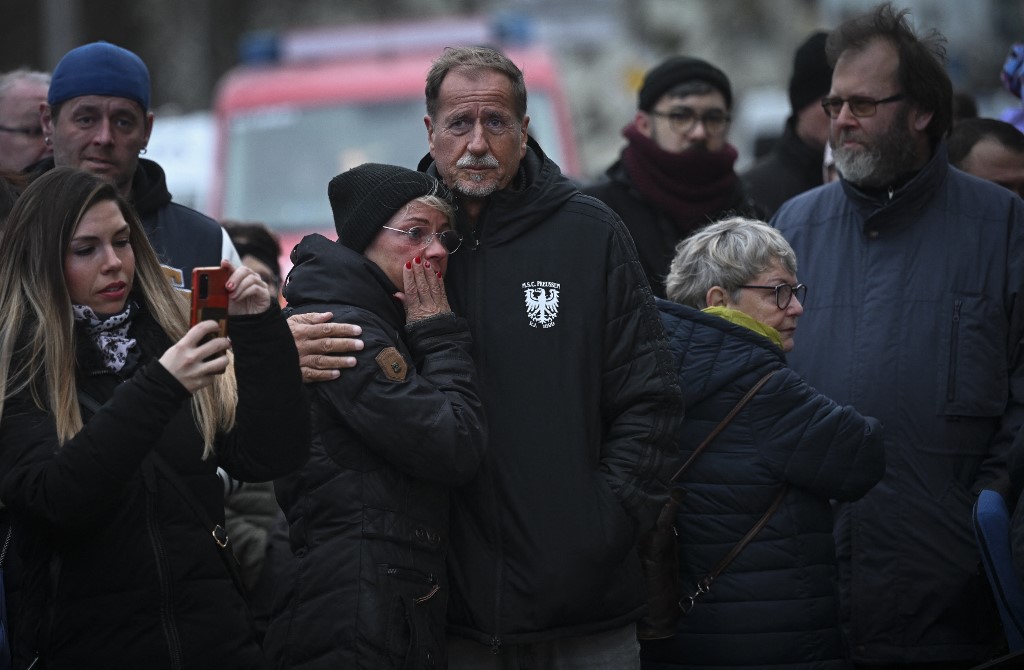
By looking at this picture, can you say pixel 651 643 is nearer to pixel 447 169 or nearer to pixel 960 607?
pixel 960 607

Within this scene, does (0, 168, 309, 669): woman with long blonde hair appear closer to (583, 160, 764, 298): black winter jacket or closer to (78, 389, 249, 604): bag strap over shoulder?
(78, 389, 249, 604): bag strap over shoulder

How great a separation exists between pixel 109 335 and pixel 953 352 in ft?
8.25

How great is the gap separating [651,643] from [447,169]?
1483 millimetres

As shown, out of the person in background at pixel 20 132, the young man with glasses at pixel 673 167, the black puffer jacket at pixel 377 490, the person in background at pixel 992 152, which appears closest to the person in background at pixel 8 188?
the person in background at pixel 20 132

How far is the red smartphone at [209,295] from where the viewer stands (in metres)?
3.53

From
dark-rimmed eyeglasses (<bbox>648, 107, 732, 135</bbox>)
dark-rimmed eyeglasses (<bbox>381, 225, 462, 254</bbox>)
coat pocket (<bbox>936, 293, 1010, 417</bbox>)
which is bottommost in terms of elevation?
coat pocket (<bbox>936, 293, 1010, 417</bbox>)

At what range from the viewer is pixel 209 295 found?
3533 mm

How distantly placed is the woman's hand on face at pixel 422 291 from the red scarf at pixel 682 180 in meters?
2.51

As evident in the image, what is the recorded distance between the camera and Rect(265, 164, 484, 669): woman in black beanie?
3676mm

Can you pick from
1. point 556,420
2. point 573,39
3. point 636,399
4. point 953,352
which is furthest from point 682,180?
point 573,39

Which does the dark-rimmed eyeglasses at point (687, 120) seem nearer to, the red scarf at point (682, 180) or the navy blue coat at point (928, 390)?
the red scarf at point (682, 180)

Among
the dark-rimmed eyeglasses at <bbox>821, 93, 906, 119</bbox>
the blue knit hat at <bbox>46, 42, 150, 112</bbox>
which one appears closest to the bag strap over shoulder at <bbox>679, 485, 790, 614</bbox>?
the dark-rimmed eyeglasses at <bbox>821, 93, 906, 119</bbox>

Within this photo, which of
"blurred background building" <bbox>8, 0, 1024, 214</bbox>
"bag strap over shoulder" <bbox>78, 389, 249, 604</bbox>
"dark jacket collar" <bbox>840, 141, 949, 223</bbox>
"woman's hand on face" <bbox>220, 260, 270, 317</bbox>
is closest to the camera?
"woman's hand on face" <bbox>220, 260, 270, 317</bbox>

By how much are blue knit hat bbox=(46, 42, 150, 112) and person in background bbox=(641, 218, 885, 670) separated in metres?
2.05
